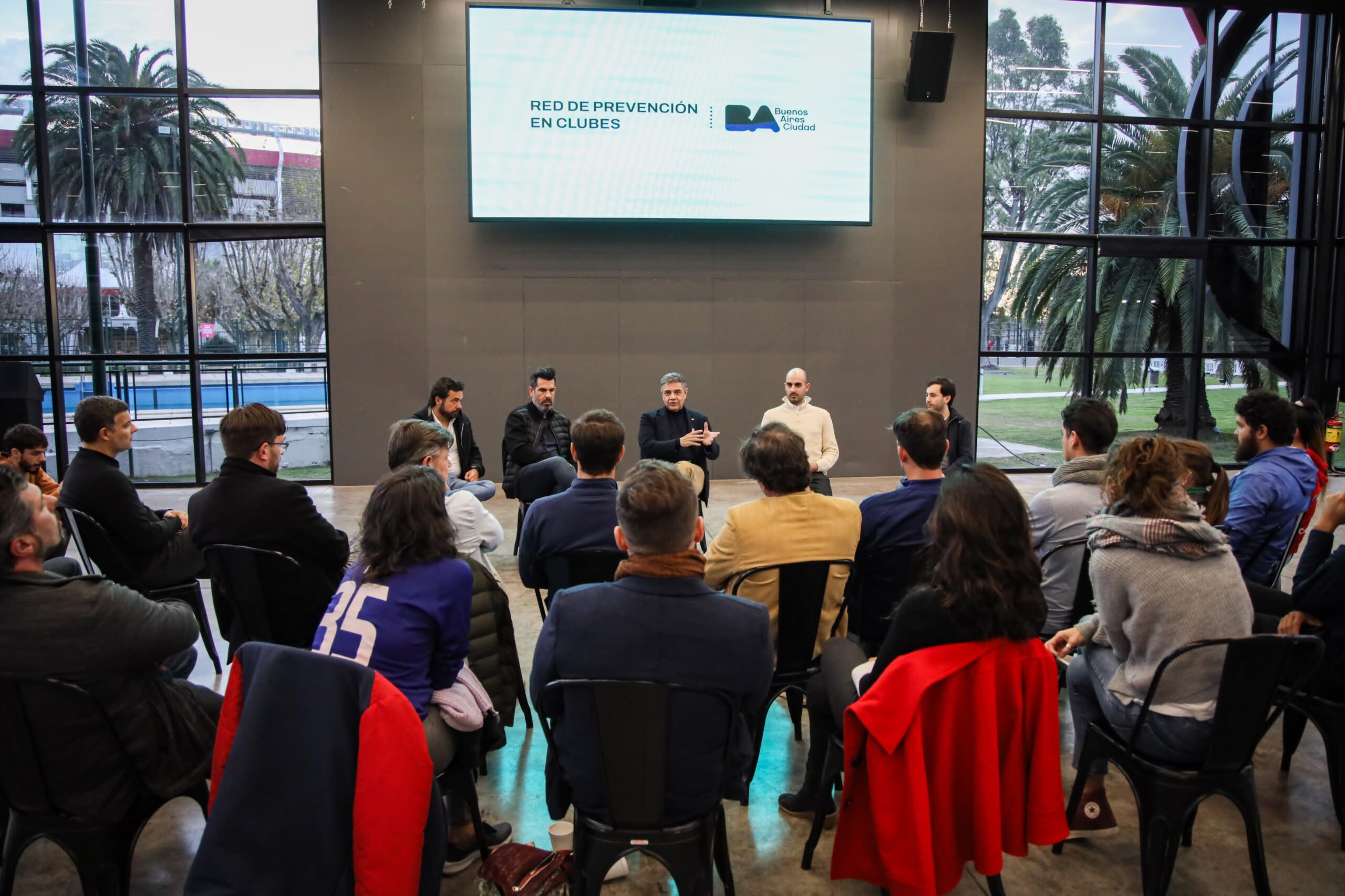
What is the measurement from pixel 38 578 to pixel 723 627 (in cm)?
148

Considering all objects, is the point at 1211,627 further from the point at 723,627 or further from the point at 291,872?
the point at 291,872

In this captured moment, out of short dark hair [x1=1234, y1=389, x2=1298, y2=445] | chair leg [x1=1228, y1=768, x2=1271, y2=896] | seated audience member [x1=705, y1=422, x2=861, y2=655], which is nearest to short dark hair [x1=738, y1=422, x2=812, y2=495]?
seated audience member [x1=705, y1=422, x2=861, y2=655]

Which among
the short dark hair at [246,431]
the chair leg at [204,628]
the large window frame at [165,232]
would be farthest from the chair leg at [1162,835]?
the large window frame at [165,232]

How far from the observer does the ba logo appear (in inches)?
320

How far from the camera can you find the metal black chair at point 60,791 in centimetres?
190

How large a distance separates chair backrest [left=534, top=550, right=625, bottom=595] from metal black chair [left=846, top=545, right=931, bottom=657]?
772 millimetres

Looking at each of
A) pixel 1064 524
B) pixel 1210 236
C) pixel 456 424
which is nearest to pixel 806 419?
pixel 456 424

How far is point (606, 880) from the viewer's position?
92.7 inches

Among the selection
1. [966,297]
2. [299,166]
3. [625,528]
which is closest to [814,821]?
[625,528]

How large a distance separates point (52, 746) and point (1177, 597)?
2587mm

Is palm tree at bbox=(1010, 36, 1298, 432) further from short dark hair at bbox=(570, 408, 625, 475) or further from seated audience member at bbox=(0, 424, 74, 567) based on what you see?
seated audience member at bbox=(0, 424, 74, 567)

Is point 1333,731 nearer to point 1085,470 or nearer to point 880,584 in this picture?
point 1085,470

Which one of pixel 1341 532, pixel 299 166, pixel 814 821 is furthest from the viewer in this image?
pixel 299 166

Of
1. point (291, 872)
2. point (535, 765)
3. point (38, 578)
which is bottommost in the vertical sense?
point (535, 765)
